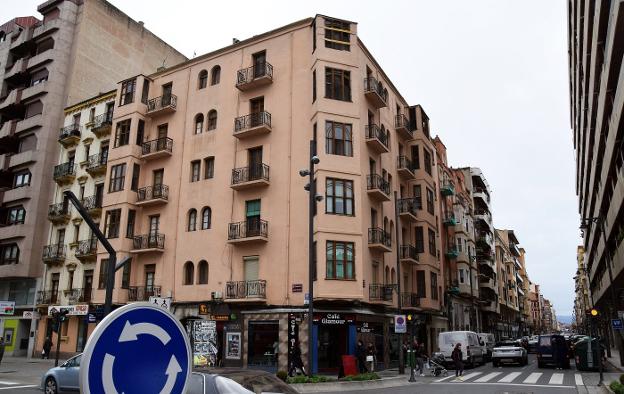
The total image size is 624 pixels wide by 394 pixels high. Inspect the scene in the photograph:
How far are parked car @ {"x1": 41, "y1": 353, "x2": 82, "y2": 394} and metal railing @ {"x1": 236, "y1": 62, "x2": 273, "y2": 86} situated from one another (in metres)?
20.1

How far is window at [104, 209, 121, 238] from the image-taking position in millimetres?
33878

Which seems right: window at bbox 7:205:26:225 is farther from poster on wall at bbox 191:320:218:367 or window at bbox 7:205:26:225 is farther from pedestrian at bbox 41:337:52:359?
poster on wall at bbox 191:320:218:367

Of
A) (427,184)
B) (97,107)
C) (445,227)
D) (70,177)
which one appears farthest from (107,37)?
(445,227)

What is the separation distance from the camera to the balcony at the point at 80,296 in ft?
115

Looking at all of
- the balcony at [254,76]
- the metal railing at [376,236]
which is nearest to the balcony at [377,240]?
the metal railing at [376,236]

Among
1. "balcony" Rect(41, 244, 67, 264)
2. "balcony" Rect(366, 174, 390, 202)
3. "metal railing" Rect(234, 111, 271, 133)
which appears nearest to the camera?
"balcony" Rect(366, 174, 390, 202)

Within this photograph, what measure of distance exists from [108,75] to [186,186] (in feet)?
61.7

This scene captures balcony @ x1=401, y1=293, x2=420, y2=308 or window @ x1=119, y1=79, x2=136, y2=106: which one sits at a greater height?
window @ x1=119, y1=79, x2=136, y2=106

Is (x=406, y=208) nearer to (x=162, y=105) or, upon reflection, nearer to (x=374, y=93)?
(x=374, y=93)

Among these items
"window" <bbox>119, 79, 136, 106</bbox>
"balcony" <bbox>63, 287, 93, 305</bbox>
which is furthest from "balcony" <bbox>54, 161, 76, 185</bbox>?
"balcony" <bbox>63, 287, 93, 305</bbox>

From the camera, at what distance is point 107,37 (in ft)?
147

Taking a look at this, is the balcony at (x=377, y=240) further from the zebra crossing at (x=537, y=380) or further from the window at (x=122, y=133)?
the window at (x=122, y=133)

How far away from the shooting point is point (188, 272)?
3125cm

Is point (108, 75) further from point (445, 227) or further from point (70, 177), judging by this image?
point (445, 227)
